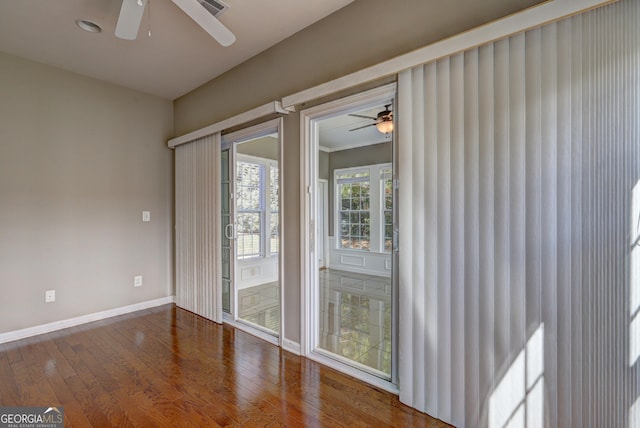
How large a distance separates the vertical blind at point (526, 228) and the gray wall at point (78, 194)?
11.5ft

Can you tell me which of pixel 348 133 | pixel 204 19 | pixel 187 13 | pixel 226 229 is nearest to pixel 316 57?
pixel 204 19

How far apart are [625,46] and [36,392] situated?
3.99m

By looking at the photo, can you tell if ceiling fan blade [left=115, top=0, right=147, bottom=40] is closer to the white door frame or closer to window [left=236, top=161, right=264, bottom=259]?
window [left=236, top=161, right=264, bottom=259]

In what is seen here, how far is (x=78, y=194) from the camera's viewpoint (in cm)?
353

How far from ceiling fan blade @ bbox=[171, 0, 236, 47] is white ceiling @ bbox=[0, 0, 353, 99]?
521 millimetres

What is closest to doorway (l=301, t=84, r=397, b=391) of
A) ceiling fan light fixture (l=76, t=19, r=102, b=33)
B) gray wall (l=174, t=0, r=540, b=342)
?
gray wall (l=174, t=0, r=540, b=342)

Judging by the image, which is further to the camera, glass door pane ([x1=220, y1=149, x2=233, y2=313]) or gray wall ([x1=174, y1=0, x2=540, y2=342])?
glass door pane ([x1=220, y1=149, x2=233, y2=313])

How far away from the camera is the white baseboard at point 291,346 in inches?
110

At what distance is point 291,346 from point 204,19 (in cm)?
261

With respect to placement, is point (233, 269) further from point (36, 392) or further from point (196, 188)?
point (36, 392)

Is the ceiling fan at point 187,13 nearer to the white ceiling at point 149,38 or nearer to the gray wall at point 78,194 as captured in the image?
the white ceiling at point 149,38

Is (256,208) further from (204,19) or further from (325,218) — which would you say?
(204,19)

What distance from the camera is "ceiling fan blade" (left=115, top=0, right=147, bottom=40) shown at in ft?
5.71

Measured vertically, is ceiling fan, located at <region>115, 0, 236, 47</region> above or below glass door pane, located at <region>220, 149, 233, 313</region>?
above
